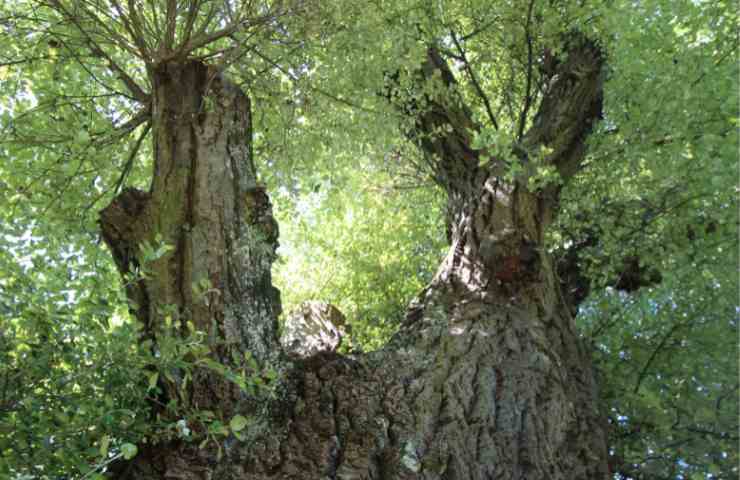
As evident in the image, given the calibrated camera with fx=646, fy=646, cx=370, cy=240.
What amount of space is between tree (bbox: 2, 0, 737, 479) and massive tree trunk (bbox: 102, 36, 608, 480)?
0.01 m

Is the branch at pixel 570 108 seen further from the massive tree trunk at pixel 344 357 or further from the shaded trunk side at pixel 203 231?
the shaded trunk side at pixel 203 231

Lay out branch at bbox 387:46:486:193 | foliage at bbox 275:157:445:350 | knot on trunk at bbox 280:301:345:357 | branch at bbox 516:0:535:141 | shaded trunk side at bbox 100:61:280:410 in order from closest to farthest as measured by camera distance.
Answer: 1. shaded trunk side at bbox 100:61:280:410
2. knot on trunk at bbox 280:301:345:357
3. branch at bbox 516:0:535:141
4. branch at bbox 387:46:486:193
5. foliage at bbox 275:157:445:350

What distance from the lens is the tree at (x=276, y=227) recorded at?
12.8 ft

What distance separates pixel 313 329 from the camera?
6051 mm

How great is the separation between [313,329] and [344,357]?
1.55 meters

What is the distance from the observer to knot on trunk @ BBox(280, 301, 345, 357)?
5.67 meters

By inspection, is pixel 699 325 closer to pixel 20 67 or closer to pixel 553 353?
pixel 553 353

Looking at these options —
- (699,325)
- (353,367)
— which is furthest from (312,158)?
(699,325)

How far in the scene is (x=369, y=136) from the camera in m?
6.86

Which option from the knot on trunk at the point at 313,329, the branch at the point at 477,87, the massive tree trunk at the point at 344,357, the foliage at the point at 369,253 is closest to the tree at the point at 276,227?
the massive tree trunk at the point at 344,357

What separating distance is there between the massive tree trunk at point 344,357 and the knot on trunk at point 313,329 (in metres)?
0.80

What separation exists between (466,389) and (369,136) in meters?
3.23

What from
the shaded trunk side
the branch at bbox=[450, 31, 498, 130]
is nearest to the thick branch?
the branch at bbox=[450, 31, 498, 130]

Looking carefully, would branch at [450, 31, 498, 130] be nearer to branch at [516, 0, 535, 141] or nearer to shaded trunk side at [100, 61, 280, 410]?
branch at [516, 0, 535, 141]
